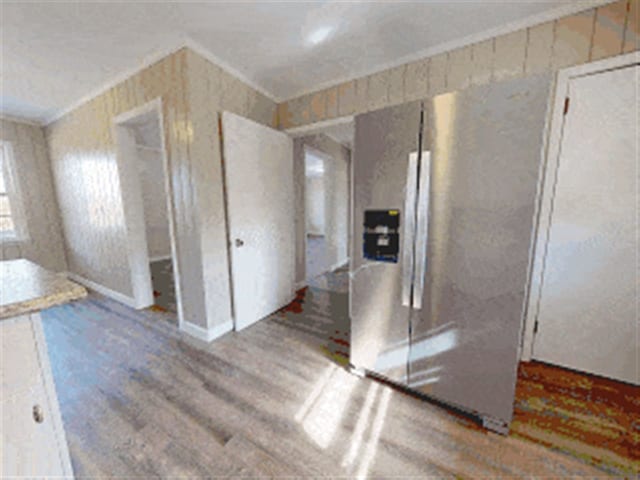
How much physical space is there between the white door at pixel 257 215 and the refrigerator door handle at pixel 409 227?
151cm

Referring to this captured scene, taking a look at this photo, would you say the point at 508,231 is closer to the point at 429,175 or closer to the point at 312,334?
the point at 429,175

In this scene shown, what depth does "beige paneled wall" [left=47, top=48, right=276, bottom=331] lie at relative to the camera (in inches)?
77.1

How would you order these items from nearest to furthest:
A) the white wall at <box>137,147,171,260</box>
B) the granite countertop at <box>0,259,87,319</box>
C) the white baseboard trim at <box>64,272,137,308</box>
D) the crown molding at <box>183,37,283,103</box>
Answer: the granite countertop at <box>0,259,87,319</box>, the crown molding at <box>183,37,283,103</box>, the white baseboard trim at <box>64,272,137,308</box>, the white wall at <box>137,147,171,260</box>

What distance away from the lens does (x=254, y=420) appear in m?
1.38

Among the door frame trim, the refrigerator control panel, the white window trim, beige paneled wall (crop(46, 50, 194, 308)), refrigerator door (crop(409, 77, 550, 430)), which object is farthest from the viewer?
the white window trim

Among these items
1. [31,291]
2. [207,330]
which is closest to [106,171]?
[207,330]

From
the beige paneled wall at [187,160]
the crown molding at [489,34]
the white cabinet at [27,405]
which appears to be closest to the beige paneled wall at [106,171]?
the beige paneled wall at [187,160]

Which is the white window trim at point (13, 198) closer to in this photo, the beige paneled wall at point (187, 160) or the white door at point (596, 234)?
the beige paneled wall at point (187, 160)

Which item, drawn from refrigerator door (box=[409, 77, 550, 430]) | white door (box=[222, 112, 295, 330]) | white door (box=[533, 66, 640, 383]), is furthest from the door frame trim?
white door (box=[222, 112, 295, 330])

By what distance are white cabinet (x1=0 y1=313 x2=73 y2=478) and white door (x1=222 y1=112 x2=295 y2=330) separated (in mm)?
1414

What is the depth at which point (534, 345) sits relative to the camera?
189cm

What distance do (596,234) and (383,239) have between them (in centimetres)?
157

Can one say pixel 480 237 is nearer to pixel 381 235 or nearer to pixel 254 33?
pixel 381 235

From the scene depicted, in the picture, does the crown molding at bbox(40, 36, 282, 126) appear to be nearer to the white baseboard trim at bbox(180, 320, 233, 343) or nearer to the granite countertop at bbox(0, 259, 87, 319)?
the granite countertop at bbox(0, 259, 87, 319)
